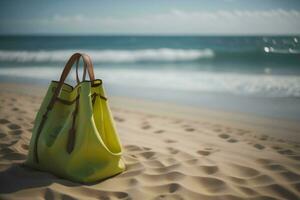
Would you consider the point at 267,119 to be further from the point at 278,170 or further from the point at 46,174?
the point at 46,174

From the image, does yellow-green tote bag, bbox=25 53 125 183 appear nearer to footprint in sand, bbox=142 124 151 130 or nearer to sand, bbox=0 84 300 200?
sand, bbox=0 84 300 200

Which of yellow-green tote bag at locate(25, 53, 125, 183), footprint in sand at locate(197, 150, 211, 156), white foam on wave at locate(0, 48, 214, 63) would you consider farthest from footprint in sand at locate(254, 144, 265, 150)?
white foam on wave at locate(0, 48, 214, 63)

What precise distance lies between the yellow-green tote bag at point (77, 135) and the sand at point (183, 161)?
96mm

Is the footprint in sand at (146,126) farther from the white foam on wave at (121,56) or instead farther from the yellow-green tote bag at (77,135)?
the white foam on wave at (121,56)

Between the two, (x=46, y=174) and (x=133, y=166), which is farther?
(x=133, y=166)

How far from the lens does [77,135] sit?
2.26m

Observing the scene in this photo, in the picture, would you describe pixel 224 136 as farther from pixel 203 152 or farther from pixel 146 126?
pixel 146 126

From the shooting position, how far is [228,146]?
11.3ft

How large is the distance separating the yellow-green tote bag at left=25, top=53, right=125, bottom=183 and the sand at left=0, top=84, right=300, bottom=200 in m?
0.10

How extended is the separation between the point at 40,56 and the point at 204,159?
63.7ft

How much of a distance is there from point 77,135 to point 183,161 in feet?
3.51

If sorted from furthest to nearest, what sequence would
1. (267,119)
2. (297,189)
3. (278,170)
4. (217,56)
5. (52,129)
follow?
(217,56), (267,119), (278,170), (52,129), (297,189)

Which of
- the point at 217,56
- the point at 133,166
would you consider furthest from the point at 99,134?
the point at 217,56

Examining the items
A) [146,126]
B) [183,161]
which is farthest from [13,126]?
[183,161]
